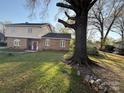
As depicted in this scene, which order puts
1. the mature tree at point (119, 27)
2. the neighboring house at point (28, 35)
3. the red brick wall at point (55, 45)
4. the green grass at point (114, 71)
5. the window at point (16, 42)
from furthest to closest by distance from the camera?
the mature tree at point (119, 27) → the window at point (16, 42) → the neighboring house at point (28, 35) → the red brick wall at point (55, 45) → the green grass at point (114, 71)

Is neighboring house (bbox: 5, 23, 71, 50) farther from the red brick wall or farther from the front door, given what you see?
the red brick wall

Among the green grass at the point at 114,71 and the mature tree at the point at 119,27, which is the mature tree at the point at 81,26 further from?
the mature tree at the point at 119,27

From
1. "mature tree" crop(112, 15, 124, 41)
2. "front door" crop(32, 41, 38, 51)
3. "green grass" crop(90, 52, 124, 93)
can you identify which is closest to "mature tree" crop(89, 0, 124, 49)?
"mature tree" crop(112, 15, 124, 41)

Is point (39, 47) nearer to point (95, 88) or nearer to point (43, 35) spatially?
point (43, 35)

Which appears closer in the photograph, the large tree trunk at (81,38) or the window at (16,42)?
the large tree trunk at (81,38)

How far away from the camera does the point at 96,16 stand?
45406mm

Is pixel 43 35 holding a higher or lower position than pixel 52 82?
higher

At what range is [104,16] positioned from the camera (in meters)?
45.4

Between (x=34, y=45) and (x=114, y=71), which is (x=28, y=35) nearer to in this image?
(x=34, y=45)

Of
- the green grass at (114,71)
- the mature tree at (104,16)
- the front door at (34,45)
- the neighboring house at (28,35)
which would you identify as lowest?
the green grass at (114,71)

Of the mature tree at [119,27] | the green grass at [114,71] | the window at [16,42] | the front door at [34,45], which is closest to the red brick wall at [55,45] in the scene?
the front door at [34,45]

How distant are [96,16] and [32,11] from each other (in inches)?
1128

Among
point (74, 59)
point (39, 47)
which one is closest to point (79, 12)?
point (74, 59)

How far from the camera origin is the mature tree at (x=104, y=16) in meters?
42.1
